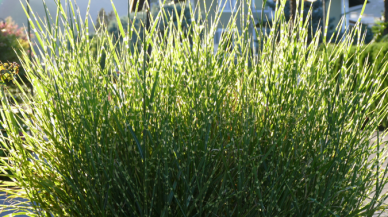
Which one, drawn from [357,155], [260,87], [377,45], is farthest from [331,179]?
[377,45]

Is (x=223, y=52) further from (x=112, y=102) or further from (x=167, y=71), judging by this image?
(x=112, y=102)

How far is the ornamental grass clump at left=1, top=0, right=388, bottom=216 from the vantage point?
1.12m

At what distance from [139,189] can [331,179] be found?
24.0 inches

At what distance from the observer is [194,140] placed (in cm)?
113

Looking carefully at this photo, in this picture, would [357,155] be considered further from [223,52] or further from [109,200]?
[109,200]

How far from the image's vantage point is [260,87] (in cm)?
127

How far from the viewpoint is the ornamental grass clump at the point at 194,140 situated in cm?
112

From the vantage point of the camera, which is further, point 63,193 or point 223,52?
point 223,52

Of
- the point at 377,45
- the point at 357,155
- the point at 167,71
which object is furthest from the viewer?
the point at 377,45

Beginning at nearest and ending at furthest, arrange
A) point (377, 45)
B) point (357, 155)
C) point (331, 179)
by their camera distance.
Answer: point (331, 179) < point (357, 155) < point (377, 45)

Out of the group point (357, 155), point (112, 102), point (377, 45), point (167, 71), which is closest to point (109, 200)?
point (112, 102)

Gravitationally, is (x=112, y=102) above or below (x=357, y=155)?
above

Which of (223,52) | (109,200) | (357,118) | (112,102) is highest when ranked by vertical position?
(223,52)

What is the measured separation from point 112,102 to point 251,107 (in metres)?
0.51
